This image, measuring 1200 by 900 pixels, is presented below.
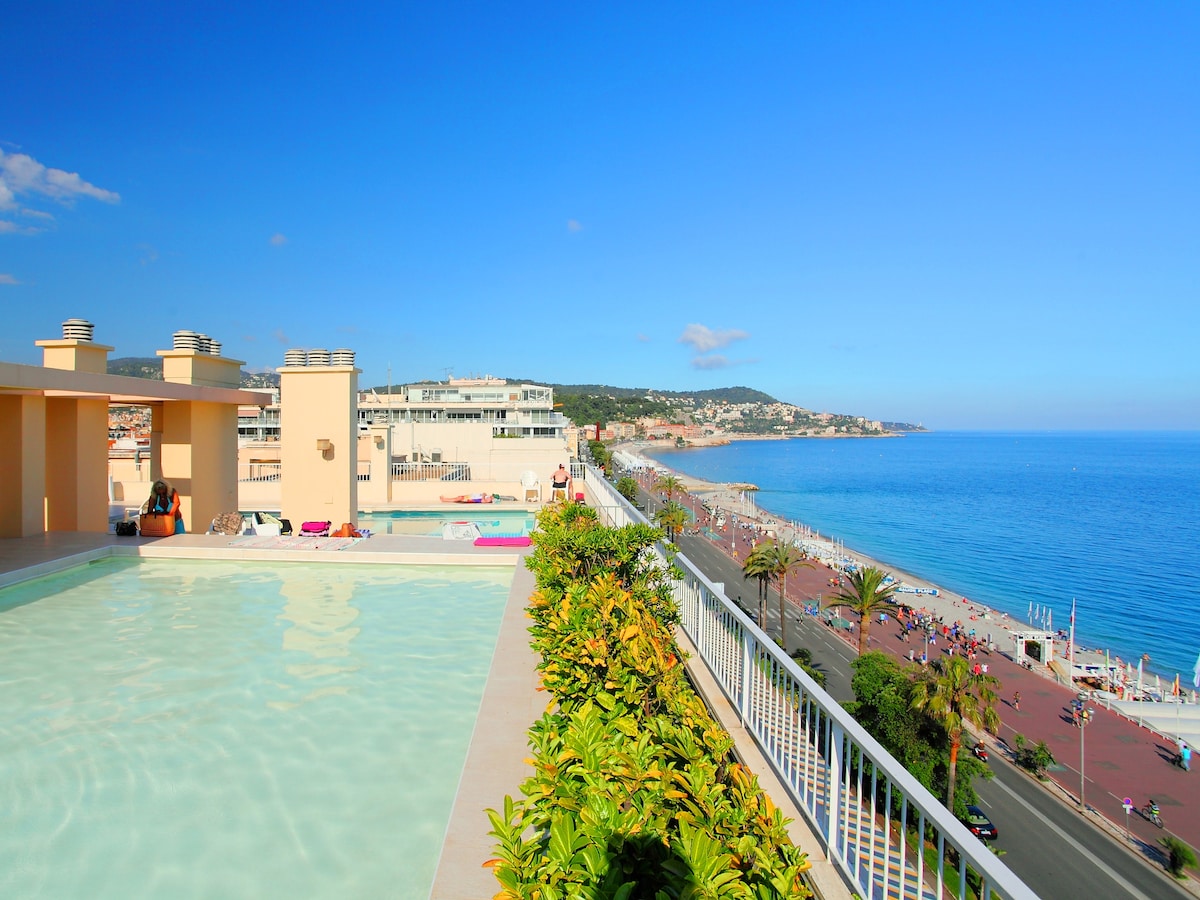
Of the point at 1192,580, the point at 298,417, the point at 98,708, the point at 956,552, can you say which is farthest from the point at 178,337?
the point at 1192,580

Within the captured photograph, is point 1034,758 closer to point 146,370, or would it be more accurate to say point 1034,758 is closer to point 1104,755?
point 1104,755

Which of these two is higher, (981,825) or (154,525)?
(154,525)

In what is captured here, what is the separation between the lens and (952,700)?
17.9m

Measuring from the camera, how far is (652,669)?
9.32 ft

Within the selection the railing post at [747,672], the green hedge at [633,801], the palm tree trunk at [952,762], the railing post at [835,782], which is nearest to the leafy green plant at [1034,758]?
the palm tree trunk at [952,762]

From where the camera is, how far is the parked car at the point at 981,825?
55.6 feet

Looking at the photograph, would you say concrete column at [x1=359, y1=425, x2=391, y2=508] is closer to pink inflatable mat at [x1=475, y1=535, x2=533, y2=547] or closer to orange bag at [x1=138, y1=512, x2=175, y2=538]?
Answer: orange bag at [x1=138, y1=512, x2=175, y2=538]

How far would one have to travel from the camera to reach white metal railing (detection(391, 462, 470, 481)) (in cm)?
2047

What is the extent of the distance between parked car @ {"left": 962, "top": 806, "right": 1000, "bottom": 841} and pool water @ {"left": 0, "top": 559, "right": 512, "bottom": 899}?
1585 cm

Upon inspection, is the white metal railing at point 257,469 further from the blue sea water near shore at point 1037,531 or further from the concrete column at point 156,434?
the blue sea water near shore at point 1037,531

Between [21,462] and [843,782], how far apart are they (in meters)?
12.0

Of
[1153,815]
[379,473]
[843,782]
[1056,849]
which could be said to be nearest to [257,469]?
[379,473]

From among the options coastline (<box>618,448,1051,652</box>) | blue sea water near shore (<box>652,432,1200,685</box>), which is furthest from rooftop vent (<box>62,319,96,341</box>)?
blue sea water near shore (<box>652,432,1200,685</box>)

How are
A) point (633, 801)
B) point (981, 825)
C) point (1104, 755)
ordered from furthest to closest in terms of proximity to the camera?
point (1104, 755) < point (981, 825) < point (633, 801)
